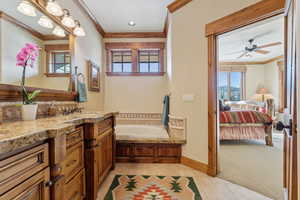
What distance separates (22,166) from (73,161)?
62cm

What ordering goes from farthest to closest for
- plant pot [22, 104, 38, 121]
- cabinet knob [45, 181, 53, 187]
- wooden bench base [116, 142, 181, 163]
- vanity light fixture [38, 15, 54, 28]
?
1. wooden bench base [116, 142, 181, 163]
2. vanity light fixture [38, 15, 54, 28]
3. plant pot [22, 104, 38, 121]
4. cabinet knob [45, 181, 53, 187]

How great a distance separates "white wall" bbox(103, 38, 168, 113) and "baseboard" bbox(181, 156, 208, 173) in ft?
5.48

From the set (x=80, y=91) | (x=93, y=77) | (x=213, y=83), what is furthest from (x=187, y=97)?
(x=93, y=77)

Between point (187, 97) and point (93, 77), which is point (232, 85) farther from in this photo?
point (93, 77)

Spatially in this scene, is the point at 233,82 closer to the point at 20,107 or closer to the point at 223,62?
the point at 223,62

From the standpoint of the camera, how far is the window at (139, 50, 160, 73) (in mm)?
4164

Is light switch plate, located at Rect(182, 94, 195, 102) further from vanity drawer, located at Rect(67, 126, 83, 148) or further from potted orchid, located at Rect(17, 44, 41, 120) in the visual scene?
potted orchid, located at Rect(17, 44, 41, 120)

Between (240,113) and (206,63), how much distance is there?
214cm

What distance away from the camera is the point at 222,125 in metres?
3.70

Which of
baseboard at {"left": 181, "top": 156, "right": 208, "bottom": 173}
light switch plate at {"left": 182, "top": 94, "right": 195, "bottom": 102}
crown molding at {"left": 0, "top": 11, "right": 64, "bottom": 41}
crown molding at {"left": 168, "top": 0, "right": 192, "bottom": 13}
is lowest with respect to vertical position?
baseboard at {"left": 181, "top": 156, "right": 208, "bottom": 173}

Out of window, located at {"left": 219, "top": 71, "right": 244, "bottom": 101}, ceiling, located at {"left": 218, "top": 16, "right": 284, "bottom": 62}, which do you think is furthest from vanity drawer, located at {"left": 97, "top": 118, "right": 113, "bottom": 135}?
window, located at {"left": 219, "top": 71, "right": 244, "bottom": 101}

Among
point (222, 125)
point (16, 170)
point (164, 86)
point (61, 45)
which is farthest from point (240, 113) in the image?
point (16, 170)

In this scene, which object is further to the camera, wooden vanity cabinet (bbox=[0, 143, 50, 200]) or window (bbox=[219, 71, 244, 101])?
window (bbox=[219, 71, 244, 101])

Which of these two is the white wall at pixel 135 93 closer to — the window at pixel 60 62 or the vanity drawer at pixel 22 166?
the window at pixel 60 62
